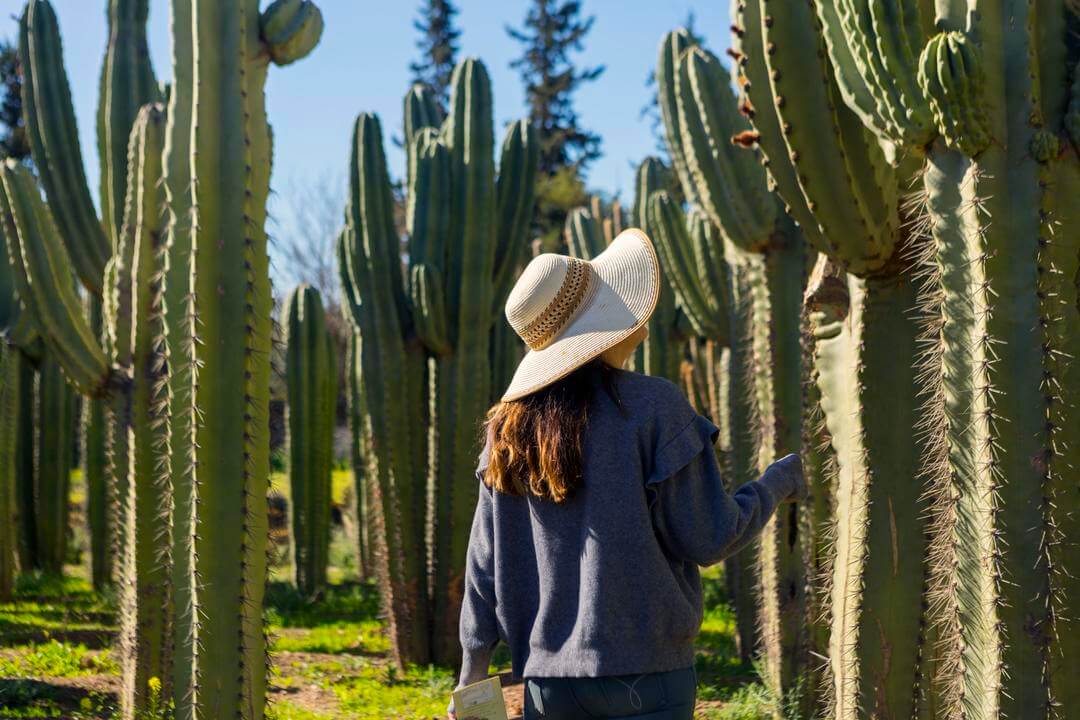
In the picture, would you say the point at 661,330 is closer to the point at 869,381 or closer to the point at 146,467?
the point at 146,467

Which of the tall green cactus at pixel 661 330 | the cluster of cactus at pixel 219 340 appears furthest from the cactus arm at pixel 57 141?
the tall green cactus at pixel 661 330

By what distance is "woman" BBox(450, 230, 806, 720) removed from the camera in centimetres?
249

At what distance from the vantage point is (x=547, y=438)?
253 cm

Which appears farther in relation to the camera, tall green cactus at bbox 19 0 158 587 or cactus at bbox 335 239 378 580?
cactus at bbox 335 239 378 580

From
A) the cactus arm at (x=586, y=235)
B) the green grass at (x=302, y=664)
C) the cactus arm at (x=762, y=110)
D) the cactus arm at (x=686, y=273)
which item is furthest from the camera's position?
the cactus arm at (x=586, y=235)

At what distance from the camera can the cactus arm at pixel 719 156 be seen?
5.52 metres

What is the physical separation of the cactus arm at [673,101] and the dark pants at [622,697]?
392cm

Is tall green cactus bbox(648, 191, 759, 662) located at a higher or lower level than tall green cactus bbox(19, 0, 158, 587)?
lower

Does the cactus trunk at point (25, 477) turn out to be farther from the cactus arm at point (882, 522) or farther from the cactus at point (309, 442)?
the cactus arm at point (882, 522)

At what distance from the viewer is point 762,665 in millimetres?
5887

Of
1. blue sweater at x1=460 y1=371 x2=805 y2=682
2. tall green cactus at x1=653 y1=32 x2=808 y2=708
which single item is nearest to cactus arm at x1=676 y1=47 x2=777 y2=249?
tall green cactus at x1=653 y1=32 x2=808 y2=708

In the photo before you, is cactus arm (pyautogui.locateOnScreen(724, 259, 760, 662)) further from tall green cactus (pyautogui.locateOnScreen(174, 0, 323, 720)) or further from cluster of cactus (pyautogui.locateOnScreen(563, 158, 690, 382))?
tall green cactus (pyautogui.locateOnScreen(174, 0, 323, 720))

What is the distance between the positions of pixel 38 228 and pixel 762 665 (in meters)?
4.75

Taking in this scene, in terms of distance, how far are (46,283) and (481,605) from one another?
4237 mm
